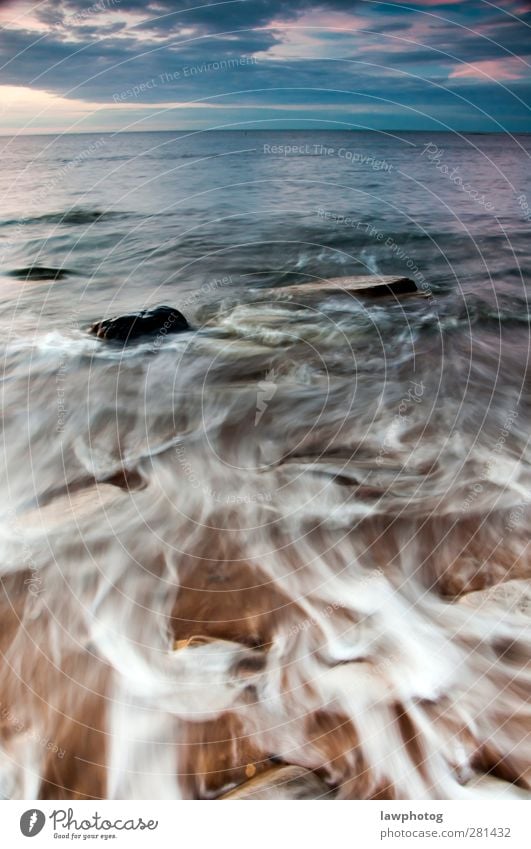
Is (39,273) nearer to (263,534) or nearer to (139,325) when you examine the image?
(139,325)

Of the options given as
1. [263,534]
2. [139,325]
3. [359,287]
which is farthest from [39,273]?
[263,534]

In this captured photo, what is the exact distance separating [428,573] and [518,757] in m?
0.86

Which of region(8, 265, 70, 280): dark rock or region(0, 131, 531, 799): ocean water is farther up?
region(8, 265, 70, 280): dark rock

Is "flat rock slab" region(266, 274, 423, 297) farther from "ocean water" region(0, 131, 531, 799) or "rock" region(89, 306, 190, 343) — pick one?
"rock" region(89, 306, 190, 343)

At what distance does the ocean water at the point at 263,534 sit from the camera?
2.34 metres

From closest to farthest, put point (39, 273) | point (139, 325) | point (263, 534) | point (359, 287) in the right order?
point (263, 534)
point (139, 325)
point (359, 287)
point (39, 273)

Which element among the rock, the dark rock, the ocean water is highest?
the dark rock

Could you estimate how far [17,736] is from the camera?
2.39 meters

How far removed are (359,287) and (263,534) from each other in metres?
3.25

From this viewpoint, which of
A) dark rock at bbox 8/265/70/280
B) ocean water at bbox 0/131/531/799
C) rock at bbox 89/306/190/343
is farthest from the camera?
dark rock at bbox 8/265/70/280

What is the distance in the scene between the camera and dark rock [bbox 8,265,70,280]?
585 cm

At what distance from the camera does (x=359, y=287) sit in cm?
559

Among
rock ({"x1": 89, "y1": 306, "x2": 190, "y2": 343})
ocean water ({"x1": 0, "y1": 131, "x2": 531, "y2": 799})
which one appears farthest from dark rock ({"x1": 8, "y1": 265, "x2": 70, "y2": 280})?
rock ({"x1": 89, "y1": 306, "x2": 190, "y2": 343})

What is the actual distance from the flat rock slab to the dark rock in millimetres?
2170
